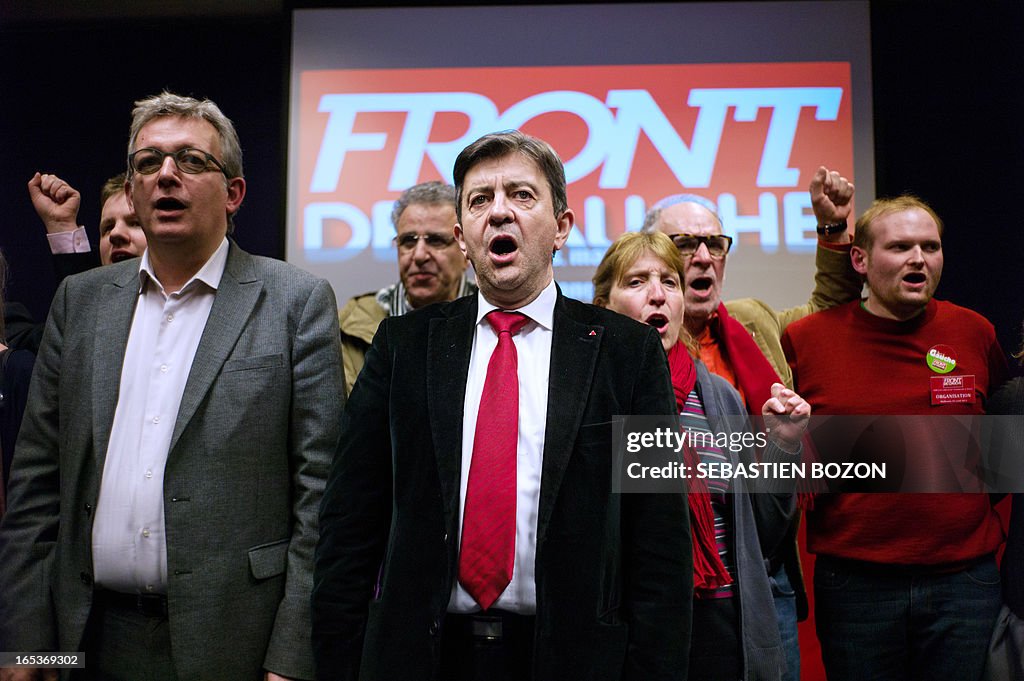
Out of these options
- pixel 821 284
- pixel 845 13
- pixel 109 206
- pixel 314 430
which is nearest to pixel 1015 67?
A: pixel 845 13

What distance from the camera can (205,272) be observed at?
2041 mm

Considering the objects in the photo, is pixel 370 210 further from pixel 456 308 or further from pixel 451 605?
pixel 451 605

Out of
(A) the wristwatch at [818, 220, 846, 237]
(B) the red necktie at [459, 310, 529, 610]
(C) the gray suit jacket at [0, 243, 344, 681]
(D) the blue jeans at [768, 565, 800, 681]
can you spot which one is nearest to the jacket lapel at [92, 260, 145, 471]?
(C) the gray suit jacket at [0, 243, 344, 681]

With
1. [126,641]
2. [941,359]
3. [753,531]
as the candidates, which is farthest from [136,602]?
[941,359]

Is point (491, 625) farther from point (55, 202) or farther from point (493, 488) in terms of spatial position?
point (55, 202)

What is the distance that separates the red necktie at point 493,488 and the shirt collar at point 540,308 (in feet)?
0.22

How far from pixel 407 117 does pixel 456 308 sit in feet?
7.61

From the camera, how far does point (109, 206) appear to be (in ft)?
9.15

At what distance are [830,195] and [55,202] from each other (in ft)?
7.80

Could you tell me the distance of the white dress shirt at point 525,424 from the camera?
1713 millimetres

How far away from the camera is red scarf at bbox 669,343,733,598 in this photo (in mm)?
2055

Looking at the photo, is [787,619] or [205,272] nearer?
[205,272]

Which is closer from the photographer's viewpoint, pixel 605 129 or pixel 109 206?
pixel 109 206

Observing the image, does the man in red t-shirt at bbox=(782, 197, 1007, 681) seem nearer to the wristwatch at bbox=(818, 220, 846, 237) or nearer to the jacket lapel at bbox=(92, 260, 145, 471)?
the wristwatch at bbox=(818, 220, 846, 237)
